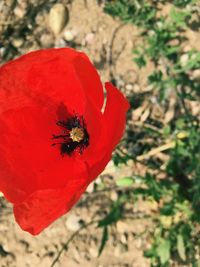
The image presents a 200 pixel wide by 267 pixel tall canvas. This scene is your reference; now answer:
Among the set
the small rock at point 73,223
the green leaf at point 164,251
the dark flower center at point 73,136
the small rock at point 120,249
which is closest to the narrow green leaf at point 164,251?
the green leaf at point 164,251

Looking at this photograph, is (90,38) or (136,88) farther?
(90,38)

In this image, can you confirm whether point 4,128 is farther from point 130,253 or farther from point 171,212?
point 130,253

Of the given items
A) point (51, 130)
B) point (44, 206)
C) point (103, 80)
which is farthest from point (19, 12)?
point (44, 206)

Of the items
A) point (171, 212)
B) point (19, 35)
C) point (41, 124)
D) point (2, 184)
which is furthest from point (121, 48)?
point (2, 184)

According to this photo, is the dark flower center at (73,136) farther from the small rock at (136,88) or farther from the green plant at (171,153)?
the small rock at (136,88)

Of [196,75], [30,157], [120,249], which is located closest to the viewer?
[30,157]

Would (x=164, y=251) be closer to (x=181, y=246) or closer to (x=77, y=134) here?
(x=181, y=246)
